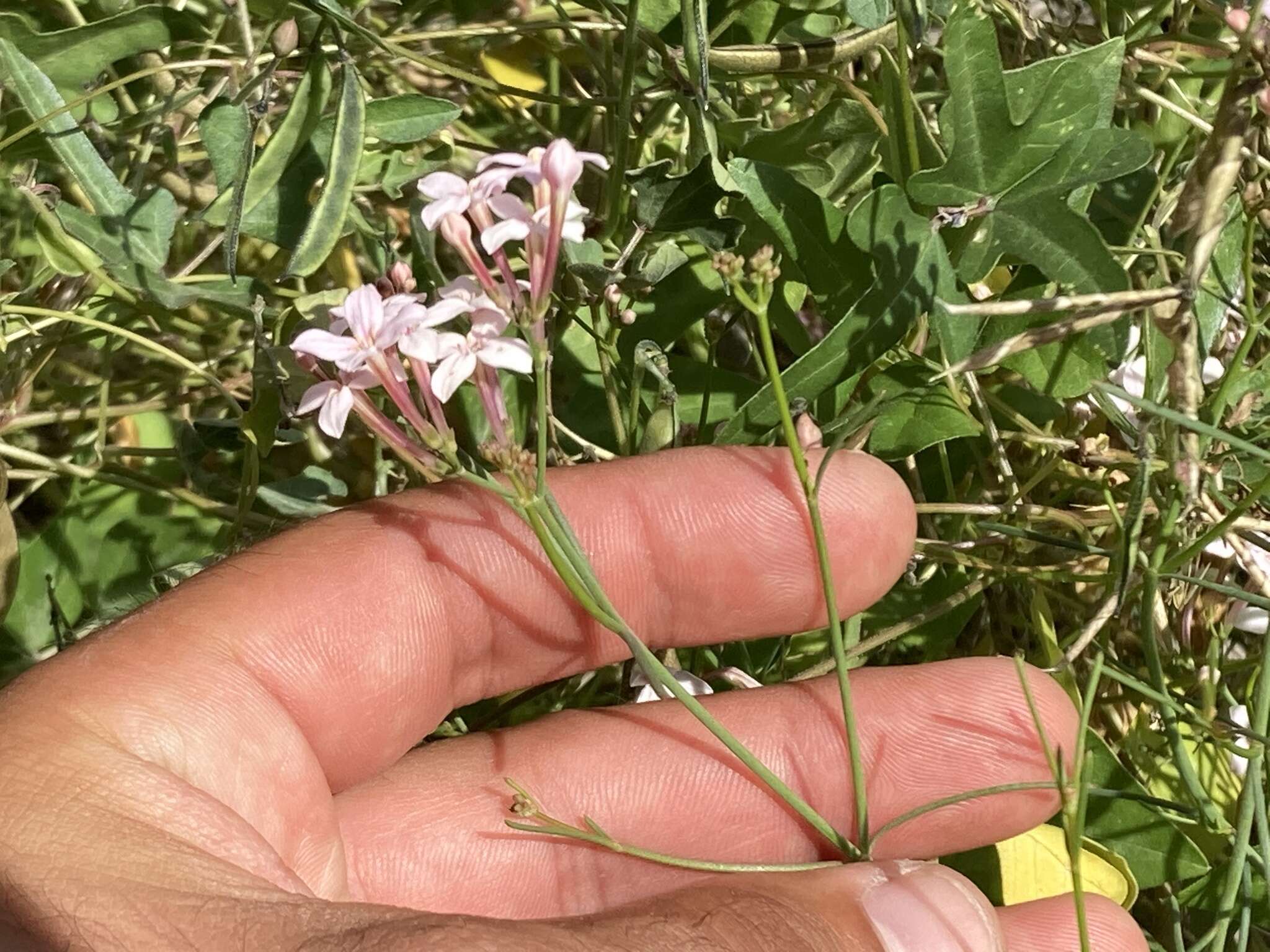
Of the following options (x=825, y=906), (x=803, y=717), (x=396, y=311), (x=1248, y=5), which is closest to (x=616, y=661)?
(x=803, y=717)

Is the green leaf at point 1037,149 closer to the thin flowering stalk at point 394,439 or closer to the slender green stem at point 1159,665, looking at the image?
the slender green stem at point 1159,665

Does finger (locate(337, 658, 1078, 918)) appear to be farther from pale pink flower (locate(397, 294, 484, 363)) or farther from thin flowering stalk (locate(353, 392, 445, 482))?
pale pink flower (locate(397, 294, 484, 363))

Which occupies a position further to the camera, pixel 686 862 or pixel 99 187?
pixel 99 187

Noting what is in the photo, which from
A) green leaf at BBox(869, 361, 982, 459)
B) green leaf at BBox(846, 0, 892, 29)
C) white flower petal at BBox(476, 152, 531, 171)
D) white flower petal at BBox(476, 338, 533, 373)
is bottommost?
green leaf at BBox(869, 361, 982, 459)

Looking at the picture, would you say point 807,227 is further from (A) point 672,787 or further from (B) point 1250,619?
(B) point 1250,619

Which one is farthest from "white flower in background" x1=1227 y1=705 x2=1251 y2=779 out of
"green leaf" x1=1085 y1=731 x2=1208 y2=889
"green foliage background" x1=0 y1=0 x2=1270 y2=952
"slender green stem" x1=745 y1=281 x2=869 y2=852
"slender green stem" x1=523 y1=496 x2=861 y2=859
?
"slender green stem" x1=523 y1=496 x2=861 y2=859

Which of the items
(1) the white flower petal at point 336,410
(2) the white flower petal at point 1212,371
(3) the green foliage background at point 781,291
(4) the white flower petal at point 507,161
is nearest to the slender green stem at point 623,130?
A: (3) the green foliage background at point 781,291

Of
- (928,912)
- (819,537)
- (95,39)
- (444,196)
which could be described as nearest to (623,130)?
(444,196)
